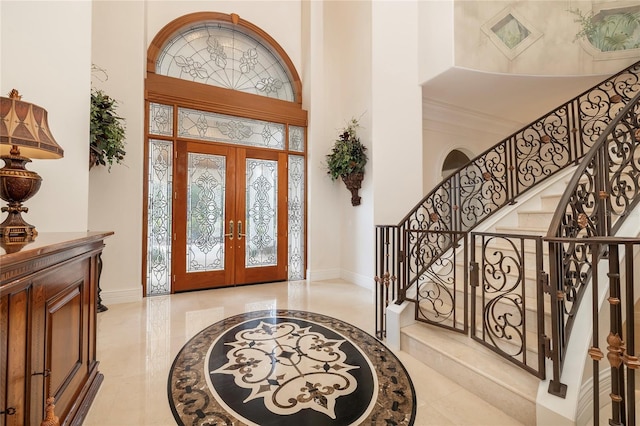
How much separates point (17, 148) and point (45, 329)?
1.07 m

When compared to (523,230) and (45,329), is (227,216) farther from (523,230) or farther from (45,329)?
(523,230)

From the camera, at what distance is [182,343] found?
8.87 ft

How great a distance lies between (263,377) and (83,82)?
3110 millimetres

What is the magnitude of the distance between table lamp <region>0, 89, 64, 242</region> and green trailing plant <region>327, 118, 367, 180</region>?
3571 millimetres

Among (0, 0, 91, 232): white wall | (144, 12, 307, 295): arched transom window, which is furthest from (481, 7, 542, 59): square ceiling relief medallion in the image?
(0, 0, 91, 232): white wall

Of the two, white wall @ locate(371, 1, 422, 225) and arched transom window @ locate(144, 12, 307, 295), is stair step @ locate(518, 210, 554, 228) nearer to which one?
white wall @ locate(371, 1, 422, 225)

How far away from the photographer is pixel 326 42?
5492mm

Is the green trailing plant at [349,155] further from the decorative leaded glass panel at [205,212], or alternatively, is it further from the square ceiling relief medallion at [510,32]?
the square ceiling relief medallion at [510,32]

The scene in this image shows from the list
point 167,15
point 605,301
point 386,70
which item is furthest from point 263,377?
point 167,15

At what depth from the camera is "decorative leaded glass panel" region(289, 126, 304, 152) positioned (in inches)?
209

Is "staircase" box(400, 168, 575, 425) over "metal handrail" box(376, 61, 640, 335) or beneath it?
beneath

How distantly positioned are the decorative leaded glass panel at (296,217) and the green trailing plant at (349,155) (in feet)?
2.44

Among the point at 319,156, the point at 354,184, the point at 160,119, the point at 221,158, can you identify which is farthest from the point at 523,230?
the point at 160,119

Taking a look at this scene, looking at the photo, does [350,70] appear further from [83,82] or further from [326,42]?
[83,82]
